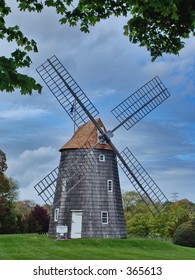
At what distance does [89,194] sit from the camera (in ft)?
114

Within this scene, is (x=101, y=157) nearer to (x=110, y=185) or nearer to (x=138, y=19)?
(x=110, y=185)

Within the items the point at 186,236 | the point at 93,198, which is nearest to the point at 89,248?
the point at 93,198

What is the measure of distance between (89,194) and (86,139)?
429 centimetres

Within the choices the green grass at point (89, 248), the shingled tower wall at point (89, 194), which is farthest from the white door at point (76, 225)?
the green grass at point (89, 248)

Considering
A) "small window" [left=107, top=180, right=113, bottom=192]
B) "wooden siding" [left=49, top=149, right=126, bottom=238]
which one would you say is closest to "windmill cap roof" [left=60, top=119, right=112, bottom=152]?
"wooden siding" [left=49, top=149, right=126, bottom=238]

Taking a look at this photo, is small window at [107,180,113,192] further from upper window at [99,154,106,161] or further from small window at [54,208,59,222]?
small window at [54,208,59,222]

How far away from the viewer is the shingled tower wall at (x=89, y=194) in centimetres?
3469

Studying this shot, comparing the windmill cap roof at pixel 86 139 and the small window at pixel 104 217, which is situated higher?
the windmill cap roof at pixel 86 139

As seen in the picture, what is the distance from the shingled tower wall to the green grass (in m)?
1.32

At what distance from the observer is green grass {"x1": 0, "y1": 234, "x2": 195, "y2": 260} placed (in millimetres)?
27261

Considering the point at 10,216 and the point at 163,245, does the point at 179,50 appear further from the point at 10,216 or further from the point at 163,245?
the point at 10,216

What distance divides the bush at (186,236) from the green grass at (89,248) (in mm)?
4529

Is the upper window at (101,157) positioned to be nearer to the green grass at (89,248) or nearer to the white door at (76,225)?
the white door at (76,225)

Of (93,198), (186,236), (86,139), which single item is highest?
(86,139)
